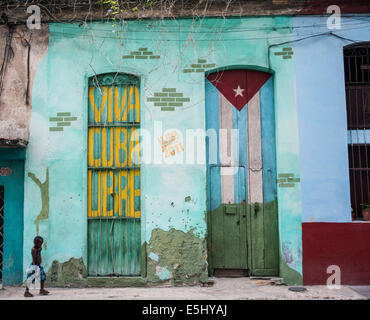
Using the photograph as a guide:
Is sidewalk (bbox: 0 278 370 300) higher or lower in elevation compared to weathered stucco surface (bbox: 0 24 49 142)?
lower

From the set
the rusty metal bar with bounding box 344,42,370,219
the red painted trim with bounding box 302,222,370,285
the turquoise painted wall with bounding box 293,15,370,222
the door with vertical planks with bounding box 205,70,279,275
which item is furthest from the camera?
the rusty metal bar with bounding box 344,42,370,219

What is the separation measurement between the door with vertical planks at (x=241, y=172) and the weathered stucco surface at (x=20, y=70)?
294 cm

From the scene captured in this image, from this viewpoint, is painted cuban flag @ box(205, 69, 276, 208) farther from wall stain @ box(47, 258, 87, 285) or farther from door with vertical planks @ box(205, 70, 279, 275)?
wall stain @ box(47, 258, 87, 285)

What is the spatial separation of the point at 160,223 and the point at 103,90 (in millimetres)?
2452

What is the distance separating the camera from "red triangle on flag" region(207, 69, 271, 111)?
21.7 ft

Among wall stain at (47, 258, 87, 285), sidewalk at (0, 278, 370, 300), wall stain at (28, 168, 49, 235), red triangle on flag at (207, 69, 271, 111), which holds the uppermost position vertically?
red triangle on flag at (207, 69, 271, 111)

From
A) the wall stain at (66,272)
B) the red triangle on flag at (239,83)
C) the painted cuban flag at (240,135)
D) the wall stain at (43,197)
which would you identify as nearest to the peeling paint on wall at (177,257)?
the painted cuban flag at (240,135)

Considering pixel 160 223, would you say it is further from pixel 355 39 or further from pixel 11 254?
pixel 355 39

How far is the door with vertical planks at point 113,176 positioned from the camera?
20.7 ft

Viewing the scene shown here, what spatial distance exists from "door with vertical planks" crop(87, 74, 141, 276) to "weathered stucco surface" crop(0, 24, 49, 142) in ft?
3.34

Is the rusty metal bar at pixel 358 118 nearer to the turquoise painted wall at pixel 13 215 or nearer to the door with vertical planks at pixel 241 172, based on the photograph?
the door with vertical planks at pixel 241 172

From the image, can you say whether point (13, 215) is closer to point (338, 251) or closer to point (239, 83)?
point (239, 83)

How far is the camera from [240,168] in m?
6.52

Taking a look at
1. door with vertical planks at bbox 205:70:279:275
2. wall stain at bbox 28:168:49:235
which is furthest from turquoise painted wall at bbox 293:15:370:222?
wall stain at bbox 28:168:49:235
